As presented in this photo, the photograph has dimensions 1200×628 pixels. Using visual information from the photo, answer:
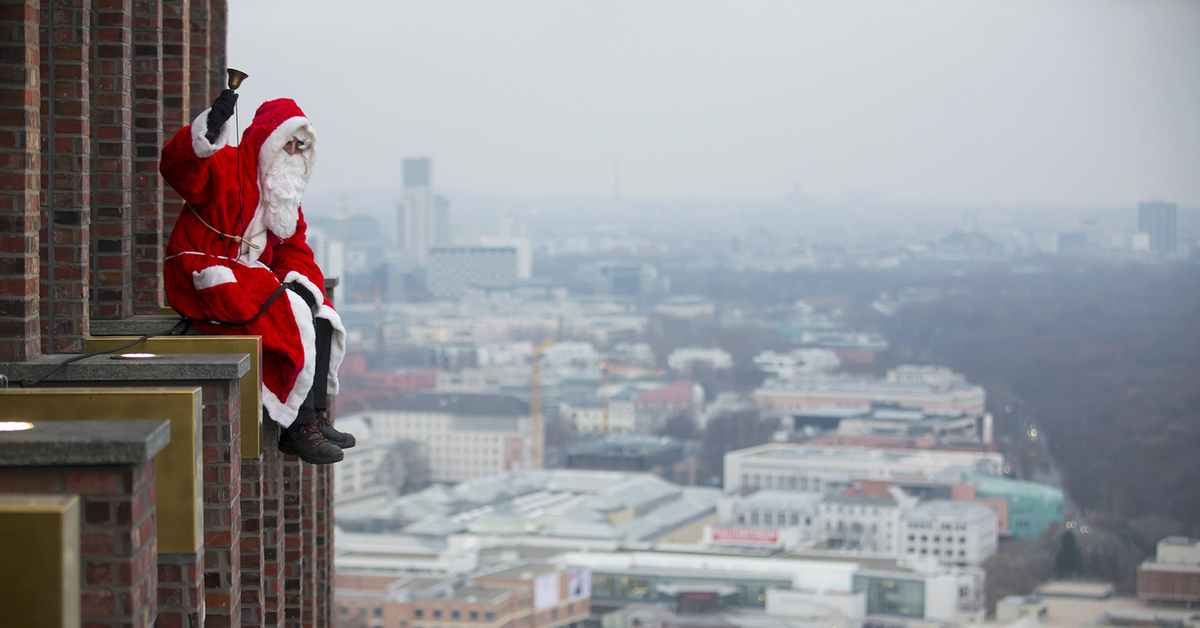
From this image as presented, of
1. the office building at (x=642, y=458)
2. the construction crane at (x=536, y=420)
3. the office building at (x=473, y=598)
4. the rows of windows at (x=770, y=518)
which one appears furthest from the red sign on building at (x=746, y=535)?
the construction crane at (x=536, y=420)

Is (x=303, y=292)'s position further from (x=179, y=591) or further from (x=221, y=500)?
(x=179, y=591)

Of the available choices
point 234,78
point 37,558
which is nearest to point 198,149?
point 234,78

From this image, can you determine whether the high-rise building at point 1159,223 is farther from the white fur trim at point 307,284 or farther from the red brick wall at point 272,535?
the white fur trim at point 307,284

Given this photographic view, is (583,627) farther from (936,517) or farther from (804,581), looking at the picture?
(936,517)

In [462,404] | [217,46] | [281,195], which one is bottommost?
[462,404]

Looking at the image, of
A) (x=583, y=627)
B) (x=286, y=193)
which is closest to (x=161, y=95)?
(x=286, y=193)

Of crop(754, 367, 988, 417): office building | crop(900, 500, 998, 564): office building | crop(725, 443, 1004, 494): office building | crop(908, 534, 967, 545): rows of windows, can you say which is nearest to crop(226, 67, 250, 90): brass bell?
crop(900, 500, 998, 564): office building
